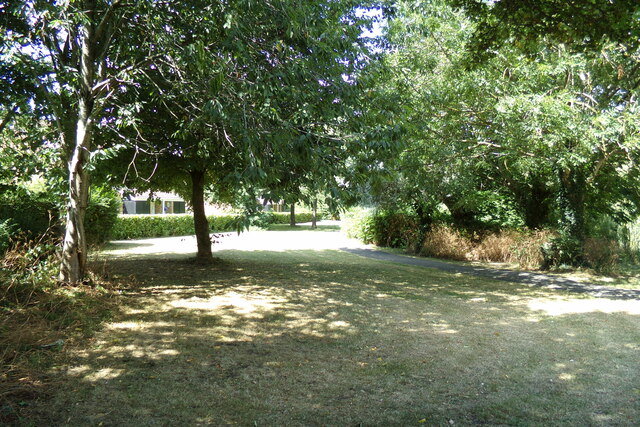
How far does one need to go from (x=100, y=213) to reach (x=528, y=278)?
14.0 meters

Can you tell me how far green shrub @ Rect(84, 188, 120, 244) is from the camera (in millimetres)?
13875

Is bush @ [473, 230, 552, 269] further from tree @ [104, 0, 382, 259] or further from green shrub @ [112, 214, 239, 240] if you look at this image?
green shrub @ [112, 214, 239, 240]

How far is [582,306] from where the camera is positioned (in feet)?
28.9

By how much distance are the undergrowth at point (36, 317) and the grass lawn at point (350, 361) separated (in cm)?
25

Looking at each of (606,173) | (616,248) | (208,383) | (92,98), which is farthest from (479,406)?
(606,173)

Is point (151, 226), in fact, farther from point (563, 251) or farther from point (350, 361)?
point (350, 361)

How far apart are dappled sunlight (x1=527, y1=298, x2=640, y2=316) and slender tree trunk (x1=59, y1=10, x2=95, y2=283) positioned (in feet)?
28.4

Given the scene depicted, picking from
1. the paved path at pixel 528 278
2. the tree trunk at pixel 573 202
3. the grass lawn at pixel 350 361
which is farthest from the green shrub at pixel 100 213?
the tree trunk at pixel 573 202

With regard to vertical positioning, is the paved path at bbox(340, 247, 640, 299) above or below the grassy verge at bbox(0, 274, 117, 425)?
below

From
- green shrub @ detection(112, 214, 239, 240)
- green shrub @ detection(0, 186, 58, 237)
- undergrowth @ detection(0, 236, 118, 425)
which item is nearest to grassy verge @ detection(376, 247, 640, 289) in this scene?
undergrowth @ detection(0, 236, 118, 425)

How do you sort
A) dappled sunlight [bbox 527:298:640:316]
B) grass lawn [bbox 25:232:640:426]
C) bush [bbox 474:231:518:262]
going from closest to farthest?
1. grass lawn [bbox 25:232:640:426]
2. dappled sunlight [bbox 527:298:640:316]
3. bush [bbox 474:231:518:262]

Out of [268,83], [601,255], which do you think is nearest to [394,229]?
[601,255]

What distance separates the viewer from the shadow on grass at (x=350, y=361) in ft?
13.0

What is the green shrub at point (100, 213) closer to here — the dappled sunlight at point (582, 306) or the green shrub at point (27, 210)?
the green shrub at point (27, 210)
